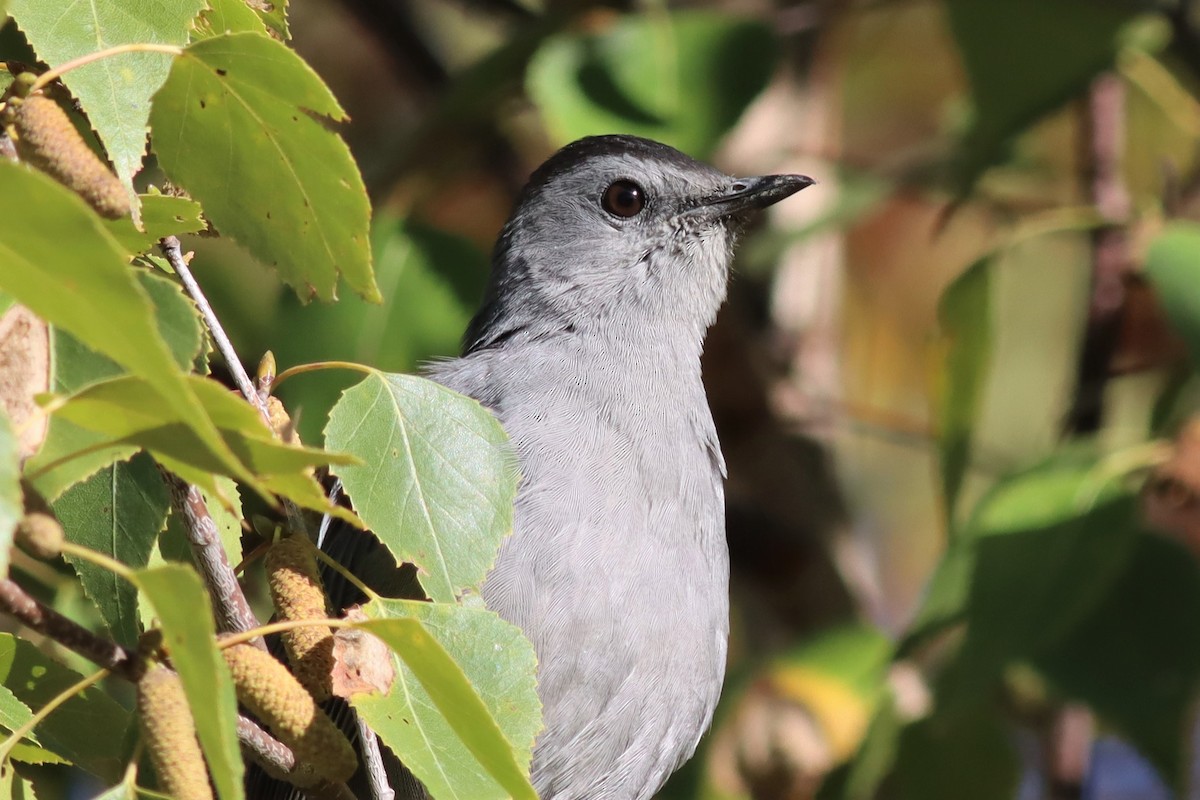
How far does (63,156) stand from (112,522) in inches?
24.9

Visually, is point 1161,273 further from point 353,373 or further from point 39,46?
point 39,46

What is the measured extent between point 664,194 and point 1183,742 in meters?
2.27

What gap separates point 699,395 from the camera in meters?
3.93

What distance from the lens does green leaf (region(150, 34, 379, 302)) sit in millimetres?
2045

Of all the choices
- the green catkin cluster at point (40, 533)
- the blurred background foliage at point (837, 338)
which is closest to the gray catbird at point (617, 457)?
the blurred background foliage at point (837, 338)

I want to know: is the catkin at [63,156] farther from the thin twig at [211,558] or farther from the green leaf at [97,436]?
the thin twig at [211,558]

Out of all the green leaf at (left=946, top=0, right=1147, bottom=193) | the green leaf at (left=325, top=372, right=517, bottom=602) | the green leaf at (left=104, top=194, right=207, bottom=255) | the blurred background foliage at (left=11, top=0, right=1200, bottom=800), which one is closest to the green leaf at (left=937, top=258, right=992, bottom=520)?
the blurred background foliage at (left=11, top=0, right=1200, bottom=800)

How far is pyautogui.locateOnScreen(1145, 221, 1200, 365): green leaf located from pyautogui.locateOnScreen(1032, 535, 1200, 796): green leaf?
31.9 inches

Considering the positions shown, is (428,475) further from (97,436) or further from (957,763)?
(957,763)

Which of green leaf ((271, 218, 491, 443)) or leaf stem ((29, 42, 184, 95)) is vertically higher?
leaf stem ((29, 42, 184, 95))

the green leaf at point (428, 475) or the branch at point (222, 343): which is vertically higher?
the branch at point (222, 343)

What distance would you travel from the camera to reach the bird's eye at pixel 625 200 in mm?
4387

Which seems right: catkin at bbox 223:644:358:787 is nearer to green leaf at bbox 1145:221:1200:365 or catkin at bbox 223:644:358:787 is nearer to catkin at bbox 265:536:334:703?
catkin at bbox 265:536:334:703

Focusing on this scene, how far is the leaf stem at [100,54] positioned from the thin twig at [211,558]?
0.59 meters
